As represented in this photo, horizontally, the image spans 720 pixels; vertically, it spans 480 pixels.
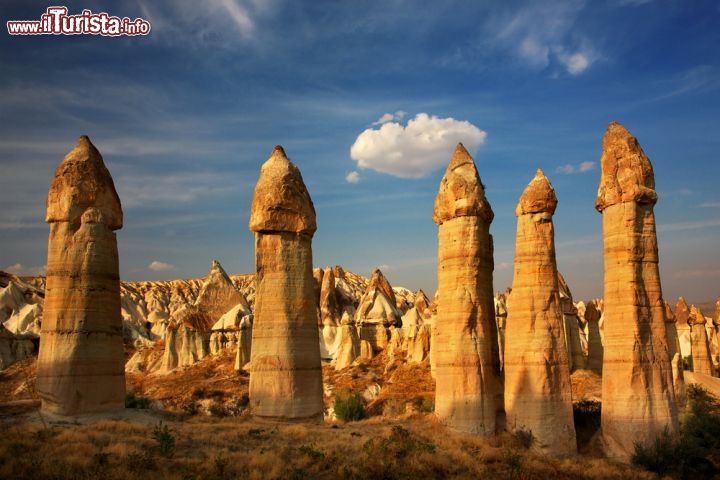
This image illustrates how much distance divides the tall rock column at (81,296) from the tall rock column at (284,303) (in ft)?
13.8

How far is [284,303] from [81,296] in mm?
5772

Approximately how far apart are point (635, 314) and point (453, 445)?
7.01 meters

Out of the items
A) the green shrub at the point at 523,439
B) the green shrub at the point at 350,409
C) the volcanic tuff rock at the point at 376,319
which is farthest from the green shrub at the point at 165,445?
the volcanic tuff rock at the point at 376,319

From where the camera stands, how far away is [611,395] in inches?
777

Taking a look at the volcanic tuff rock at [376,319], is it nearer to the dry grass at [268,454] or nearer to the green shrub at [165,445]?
the dry grass at [268,454]

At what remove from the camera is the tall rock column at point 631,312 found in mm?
19250

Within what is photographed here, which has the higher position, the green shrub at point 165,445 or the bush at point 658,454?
the green shrub at point 165,445

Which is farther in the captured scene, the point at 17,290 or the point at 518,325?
the point at 17,290

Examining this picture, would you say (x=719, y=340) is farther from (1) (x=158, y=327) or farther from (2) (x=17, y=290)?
(2) (x=17, y=290)

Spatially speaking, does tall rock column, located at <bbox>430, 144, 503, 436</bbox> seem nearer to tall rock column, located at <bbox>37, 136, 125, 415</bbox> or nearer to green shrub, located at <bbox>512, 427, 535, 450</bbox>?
green shrub, located at <bbox>512, 427, 535, 450</bbox>

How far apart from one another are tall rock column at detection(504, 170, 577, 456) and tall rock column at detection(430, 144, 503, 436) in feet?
2.42

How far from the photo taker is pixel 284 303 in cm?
1894

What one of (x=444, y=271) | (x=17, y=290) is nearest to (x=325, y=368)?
(x=444, y=271)

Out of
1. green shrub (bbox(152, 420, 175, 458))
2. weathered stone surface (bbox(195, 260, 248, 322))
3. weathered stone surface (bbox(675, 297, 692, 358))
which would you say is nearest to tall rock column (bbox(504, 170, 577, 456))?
green shrub (bbox(152, 420, 175, 458))
